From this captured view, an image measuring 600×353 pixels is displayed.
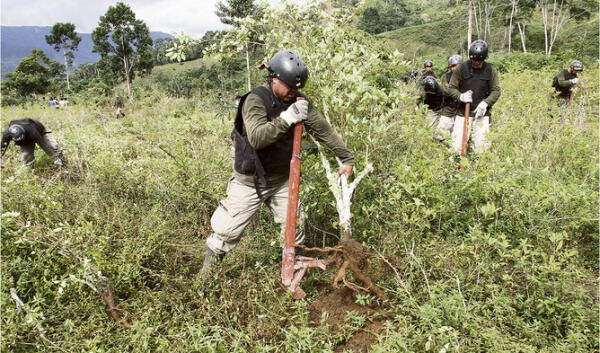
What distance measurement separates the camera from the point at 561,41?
4791 centimetres

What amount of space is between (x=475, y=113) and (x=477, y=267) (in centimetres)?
369

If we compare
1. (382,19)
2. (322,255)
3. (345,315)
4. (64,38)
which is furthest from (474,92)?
(382,19)

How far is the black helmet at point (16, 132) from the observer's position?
5.95 meters

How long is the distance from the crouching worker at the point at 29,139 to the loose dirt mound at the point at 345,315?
17.6 feet

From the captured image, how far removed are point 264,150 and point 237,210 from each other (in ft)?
2.14

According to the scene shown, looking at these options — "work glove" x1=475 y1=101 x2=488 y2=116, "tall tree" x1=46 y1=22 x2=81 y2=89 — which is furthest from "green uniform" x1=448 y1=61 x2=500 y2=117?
"tall tree" x1=46 y1=22 x2=81 y2=89

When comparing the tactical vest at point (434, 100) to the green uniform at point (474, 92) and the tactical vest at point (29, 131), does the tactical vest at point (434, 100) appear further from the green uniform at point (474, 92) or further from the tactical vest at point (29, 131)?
the tactical vest at point (29, 131)

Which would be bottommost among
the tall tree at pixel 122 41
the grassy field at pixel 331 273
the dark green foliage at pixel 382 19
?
the grassy field at pixel 331 273

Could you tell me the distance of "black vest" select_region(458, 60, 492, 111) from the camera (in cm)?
570

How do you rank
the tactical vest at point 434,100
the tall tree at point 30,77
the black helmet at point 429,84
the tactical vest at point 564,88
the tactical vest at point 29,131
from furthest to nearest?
1. the tall tree at point 30,77
2. the tactical vest at point 564,88
3. the tactical vest at point 434,100
4. the black helmet at point 429,84
5. the tactical vest at point 29,131

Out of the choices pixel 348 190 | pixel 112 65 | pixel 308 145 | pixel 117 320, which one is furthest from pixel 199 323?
pixel 112 65

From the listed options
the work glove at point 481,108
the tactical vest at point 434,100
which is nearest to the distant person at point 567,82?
the tactical vest at point 434,100

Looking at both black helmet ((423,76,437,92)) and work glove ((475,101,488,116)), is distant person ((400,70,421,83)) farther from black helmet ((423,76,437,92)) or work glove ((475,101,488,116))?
work glove ((475,101,488,116))

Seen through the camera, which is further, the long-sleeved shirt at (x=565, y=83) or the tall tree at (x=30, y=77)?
the tall tree at (x=30, y=77)
